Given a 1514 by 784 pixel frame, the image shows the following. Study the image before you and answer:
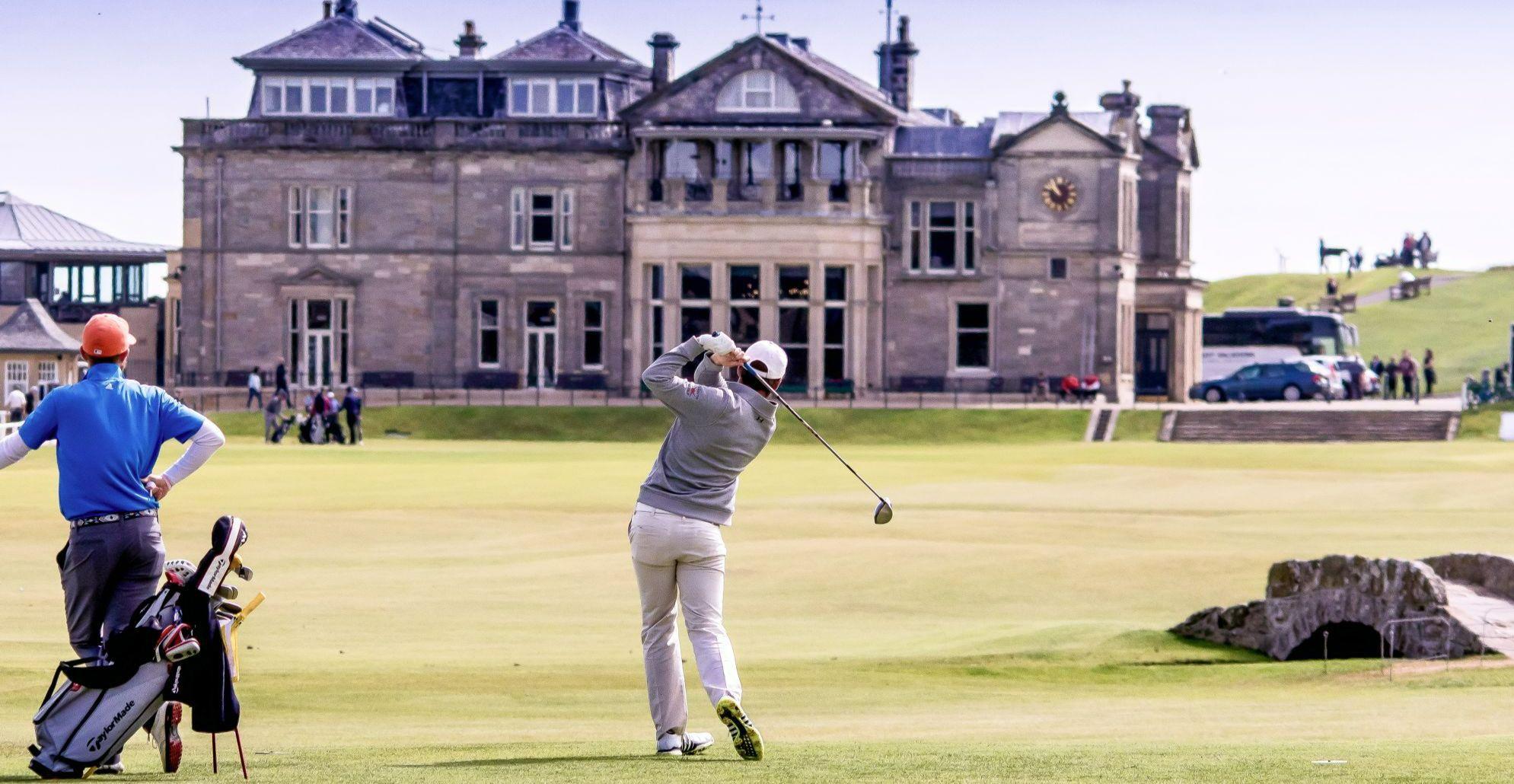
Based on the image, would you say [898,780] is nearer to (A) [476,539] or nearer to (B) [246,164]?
(A) [476,539]

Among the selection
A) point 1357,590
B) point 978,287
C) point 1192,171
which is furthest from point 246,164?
point 1357,590

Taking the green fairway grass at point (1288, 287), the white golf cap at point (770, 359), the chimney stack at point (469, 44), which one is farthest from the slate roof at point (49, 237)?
the white golf cap at point (770, 359)

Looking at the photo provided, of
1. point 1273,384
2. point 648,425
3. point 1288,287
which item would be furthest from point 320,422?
point 1288,287

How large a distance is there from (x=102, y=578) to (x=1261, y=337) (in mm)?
82833

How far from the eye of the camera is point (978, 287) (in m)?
75.7

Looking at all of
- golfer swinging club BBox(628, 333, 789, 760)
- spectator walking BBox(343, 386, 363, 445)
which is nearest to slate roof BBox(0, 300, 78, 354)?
spectator walking BBox(343, 386, 363, 445)

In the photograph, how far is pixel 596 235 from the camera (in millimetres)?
76250

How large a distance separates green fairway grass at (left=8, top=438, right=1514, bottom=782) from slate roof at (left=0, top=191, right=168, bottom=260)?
44871 millimetres

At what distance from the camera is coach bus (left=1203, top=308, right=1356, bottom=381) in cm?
9050

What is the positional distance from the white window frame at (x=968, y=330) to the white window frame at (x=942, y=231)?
97 centimetres

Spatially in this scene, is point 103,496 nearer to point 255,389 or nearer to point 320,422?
point 320,422

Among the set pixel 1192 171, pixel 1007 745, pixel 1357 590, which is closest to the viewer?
pixel 1007 745

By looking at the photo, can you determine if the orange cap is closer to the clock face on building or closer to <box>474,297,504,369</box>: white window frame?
the clock face on building

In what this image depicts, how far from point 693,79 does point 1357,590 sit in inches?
2171
